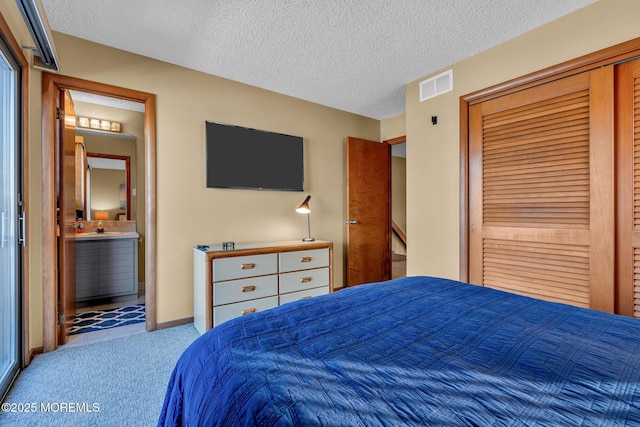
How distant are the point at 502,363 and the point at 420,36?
2.43 m

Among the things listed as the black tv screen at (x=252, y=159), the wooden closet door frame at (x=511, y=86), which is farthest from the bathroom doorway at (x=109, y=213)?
the wooden closet door frame at (x=511, y=86)

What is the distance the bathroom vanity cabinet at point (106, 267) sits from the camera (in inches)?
131

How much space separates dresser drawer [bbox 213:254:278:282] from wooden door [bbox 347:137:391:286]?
138 centimetres

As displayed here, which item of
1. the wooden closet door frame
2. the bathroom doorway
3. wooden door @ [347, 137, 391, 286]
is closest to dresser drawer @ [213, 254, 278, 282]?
the bathroom doorway

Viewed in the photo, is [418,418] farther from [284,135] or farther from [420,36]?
[284,135]

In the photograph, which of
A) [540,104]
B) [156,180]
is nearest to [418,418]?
[540,104]

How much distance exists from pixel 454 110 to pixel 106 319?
408 centimetres

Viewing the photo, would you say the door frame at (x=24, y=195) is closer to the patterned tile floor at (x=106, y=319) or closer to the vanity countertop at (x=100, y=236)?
the patterned tile floor at (x=106, y=319)

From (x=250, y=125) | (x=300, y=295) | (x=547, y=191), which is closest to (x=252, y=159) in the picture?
(x=250, y=125)

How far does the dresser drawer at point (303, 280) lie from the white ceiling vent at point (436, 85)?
2.16m

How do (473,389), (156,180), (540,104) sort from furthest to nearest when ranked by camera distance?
(156,180)
(540,104)
(473,389)

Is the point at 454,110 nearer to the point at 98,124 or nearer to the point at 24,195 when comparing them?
the point at 24,195

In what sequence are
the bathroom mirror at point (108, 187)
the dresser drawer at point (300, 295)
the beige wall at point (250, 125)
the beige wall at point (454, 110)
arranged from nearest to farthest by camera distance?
the beige wall at point (454, 110), the beige wall at point (250, 125), the dresser drawer at point (300, 295), the bathroom mirror at point (108, 187)

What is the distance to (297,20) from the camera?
2178 mm
